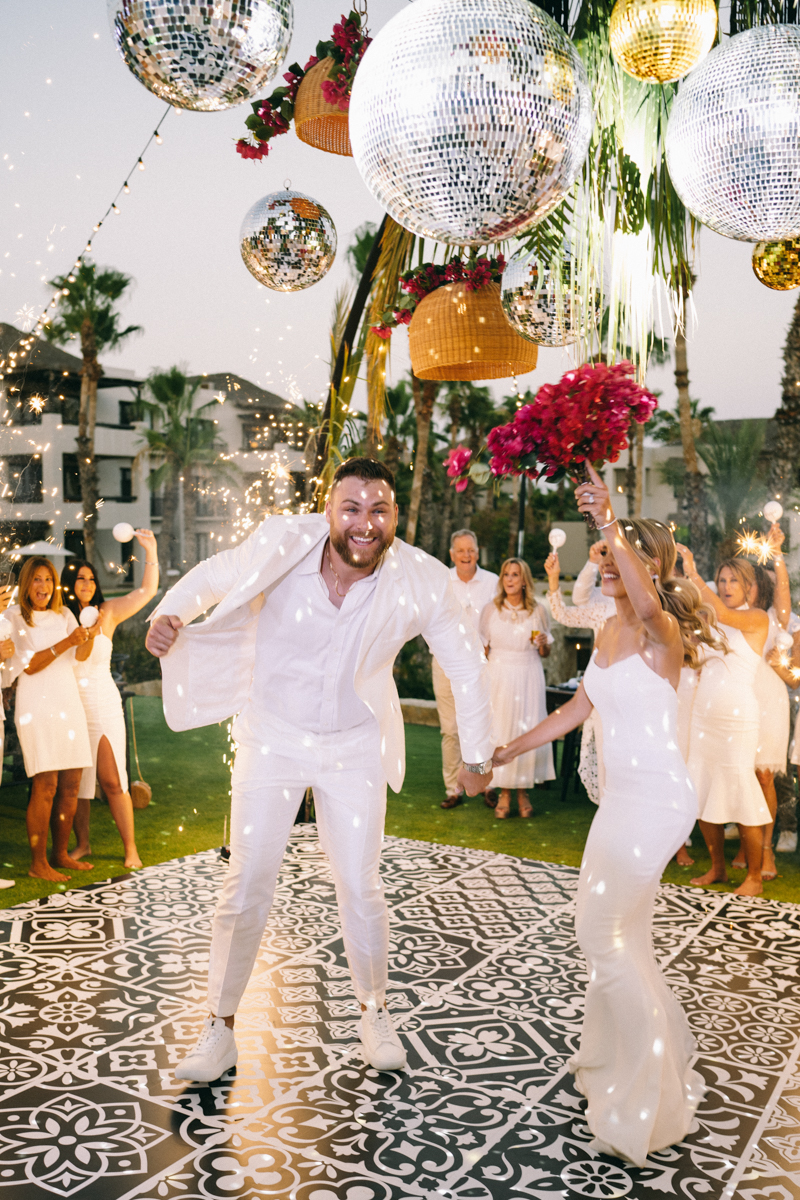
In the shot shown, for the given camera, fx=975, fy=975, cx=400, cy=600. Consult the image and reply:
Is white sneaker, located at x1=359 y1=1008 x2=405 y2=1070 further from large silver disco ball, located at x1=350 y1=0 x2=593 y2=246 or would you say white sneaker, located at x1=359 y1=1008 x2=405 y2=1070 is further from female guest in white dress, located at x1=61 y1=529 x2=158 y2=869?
female guest in white dress, located at x1=61 y1=529 x2=158 y2=869

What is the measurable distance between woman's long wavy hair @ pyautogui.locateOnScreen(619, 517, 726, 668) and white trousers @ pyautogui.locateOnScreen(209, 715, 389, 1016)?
1046mm

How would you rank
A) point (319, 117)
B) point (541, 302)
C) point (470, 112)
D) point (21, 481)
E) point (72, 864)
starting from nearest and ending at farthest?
point (470, 112)
point (319, 117)
point (541, 302)
point (72, 864)
point (21, 481)

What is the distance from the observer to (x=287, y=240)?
15.1 feet

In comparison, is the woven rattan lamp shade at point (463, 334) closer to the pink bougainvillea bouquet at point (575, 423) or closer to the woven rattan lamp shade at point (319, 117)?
the woven rattan lamp shade at point (319, 117)

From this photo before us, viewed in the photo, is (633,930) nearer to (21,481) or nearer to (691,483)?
(21,481)

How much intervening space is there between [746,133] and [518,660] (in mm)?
4925

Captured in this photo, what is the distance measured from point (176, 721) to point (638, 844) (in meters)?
1.50

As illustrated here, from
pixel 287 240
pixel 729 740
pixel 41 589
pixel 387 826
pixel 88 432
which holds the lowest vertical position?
pixel 387 826

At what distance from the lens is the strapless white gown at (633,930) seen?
2.75 meters

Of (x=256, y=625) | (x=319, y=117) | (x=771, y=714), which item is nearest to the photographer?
(x=256, y=625)

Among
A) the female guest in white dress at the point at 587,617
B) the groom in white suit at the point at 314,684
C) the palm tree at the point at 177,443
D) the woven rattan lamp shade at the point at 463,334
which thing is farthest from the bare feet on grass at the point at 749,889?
the palm tree at the point at 177,443

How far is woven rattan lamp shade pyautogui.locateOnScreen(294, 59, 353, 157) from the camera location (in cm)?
390

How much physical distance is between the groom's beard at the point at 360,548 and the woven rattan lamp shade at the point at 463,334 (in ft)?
4.59

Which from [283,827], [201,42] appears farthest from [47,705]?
[201,42]
